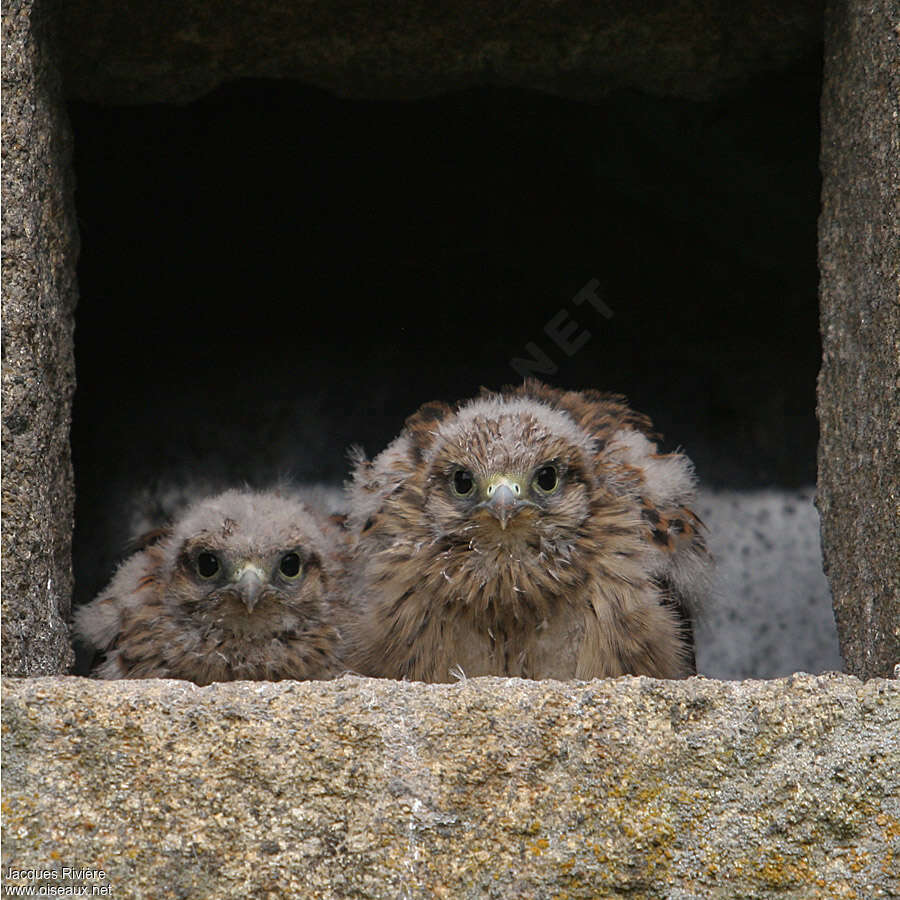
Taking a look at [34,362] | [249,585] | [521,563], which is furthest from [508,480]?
[34,362]

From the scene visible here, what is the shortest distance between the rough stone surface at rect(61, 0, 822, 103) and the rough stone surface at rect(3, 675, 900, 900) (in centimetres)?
167

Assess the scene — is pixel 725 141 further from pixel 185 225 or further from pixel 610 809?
pixel 610 809

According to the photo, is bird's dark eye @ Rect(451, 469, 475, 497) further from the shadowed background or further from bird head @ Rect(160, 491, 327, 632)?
the shadowed background

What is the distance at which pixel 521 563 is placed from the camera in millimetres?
3107

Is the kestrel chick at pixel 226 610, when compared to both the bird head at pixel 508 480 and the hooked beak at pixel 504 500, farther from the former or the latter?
the hooked beak at pixel 504 500

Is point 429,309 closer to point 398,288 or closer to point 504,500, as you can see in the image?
point 398,288

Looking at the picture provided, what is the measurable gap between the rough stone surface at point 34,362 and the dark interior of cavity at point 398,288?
117 centimetres

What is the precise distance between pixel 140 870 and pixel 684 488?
1.76m

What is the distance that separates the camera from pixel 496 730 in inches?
86.9

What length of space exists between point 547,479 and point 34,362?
1118 millimetres

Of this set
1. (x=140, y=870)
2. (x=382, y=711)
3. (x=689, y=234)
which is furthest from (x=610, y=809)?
(x=689, y=234)

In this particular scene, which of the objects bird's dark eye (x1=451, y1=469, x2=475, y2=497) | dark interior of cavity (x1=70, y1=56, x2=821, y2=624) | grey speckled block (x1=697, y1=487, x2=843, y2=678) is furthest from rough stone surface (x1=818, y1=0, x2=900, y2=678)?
grey speckled block (x1=697, y1=487, x2=843, y2=678)

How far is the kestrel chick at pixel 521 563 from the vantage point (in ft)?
10.2

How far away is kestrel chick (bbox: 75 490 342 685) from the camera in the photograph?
11.1ft
